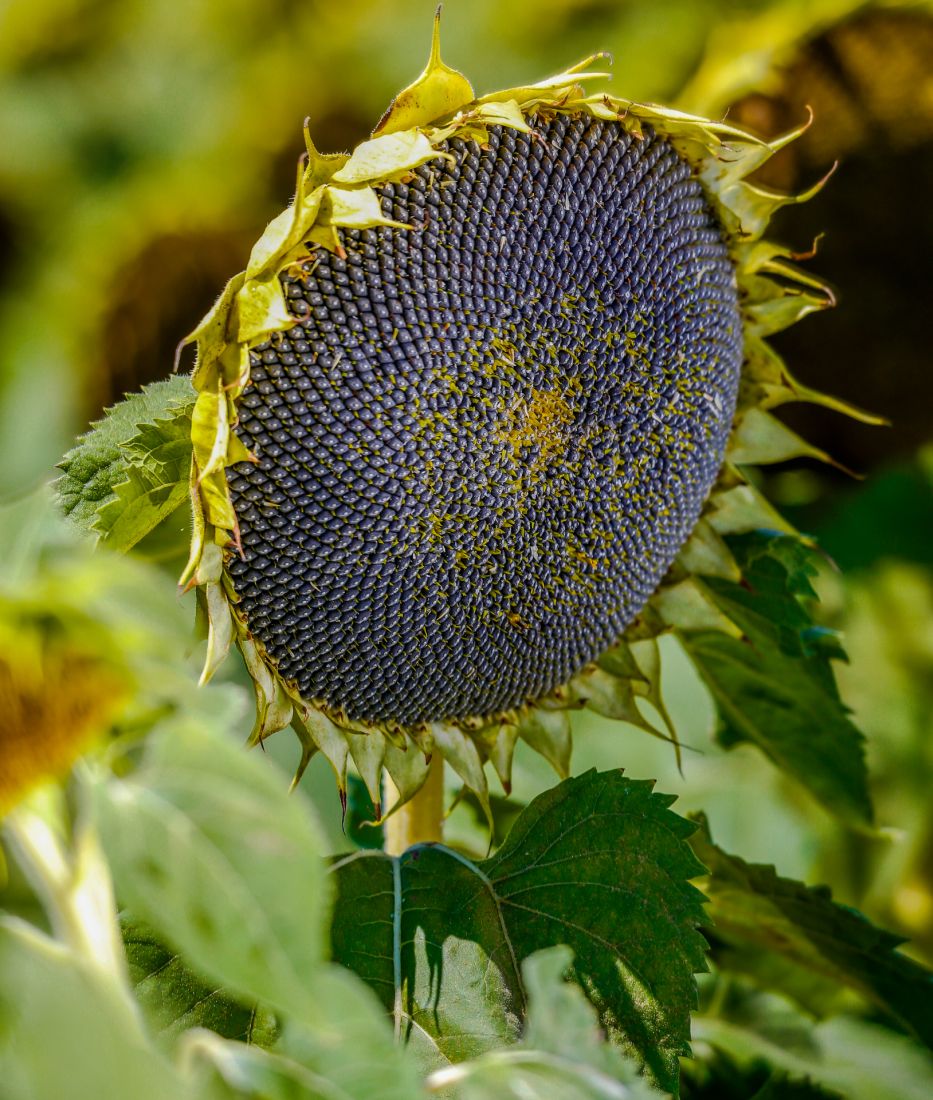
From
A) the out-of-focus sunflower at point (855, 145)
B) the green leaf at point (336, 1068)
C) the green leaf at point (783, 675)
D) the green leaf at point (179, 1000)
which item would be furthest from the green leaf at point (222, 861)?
the out-of-focus sunflower at point (855, 145)

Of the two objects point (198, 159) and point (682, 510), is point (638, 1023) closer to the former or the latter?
point (682, 510)

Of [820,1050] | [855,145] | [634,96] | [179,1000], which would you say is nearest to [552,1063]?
[179,1000]

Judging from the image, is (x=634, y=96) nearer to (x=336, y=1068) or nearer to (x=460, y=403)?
(x=460, y=403)

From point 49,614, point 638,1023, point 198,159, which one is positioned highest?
point 49,614

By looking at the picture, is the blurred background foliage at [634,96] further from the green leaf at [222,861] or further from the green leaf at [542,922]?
the green leaf at [222,861]

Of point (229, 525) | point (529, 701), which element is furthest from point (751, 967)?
point (229, 525)

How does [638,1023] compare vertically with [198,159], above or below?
below
